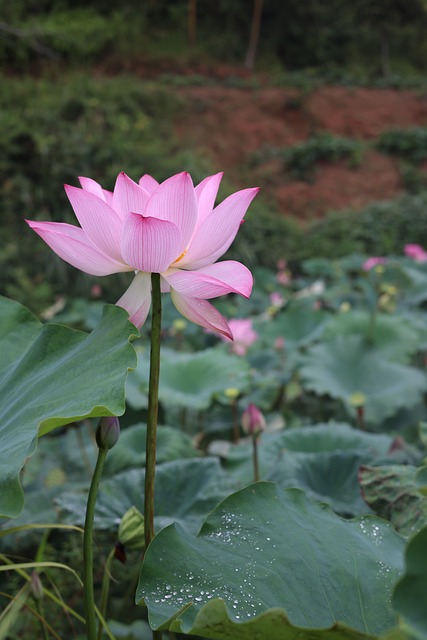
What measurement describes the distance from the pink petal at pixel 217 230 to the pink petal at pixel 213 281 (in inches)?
0.4

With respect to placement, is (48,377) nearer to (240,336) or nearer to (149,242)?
(149,242)

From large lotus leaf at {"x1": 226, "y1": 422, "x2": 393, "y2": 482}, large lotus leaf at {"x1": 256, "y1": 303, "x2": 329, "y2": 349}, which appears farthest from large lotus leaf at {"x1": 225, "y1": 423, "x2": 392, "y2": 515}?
large lotus leaf at {"x1": 256, "y1": 303, "x2": 329, "y2": 349}

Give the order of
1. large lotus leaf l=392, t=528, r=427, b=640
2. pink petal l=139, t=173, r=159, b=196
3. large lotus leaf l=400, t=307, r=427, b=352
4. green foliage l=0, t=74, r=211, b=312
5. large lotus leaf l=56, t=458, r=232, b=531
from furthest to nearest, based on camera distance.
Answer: green foliage l=0, t=74, r=211, b=312 → large lotus leaf l=400, t=307, r=427, b=352 → large lotus leaf l=56, t=458, r=232, b=531 → pink petal l=139, t=173, r=159, b=196 → large lotus leaf l=392, t=528, r=427, b=640

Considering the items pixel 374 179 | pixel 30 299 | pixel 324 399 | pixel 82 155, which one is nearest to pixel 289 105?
pixel 374 179

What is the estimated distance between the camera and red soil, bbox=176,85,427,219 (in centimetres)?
724

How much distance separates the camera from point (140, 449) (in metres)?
1.12

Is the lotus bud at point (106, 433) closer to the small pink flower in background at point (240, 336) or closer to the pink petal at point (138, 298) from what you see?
the pink petal at point (138, 298)

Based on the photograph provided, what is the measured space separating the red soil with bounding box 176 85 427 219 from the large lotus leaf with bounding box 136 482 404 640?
6.55 meters

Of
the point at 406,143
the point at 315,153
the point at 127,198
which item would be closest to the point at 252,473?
the point at 127,198

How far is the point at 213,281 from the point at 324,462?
1.74 feet

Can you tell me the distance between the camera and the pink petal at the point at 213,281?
0.48 m

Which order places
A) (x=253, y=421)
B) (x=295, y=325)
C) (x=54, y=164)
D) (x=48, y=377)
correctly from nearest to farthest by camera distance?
(x=48, y=377)
(x=253, y=421)
(x=295, y=325)
(x=54, y=164)

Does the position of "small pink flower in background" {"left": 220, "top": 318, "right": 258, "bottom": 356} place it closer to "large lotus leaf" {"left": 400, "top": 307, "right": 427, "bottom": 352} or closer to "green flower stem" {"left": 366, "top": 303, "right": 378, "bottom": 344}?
"green flower stem" {"left": 366, "top": 303, "right": 378, "bottom": 344}

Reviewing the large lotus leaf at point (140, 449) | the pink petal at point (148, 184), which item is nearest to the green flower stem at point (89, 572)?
the pink petal at point (148, 184)
